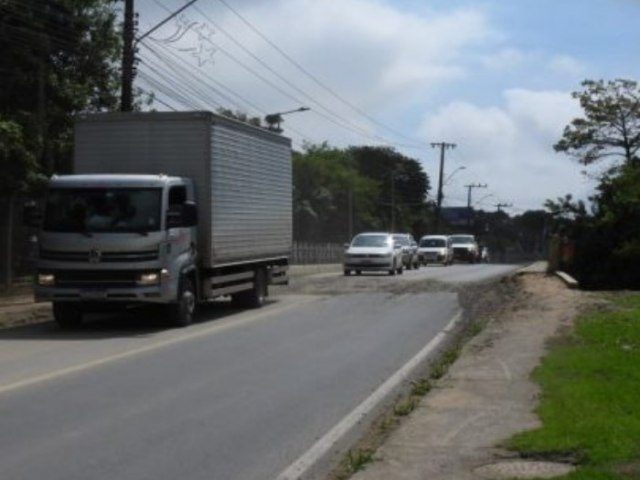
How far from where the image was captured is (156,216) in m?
18.3

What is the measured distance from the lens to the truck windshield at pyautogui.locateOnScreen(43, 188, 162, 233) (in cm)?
1820

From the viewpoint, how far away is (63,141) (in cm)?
3170

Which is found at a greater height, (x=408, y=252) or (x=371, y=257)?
(x=408, y=252)

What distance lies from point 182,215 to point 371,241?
2465 cm

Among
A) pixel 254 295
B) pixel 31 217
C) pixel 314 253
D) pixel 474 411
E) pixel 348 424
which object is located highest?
pixel 31 217

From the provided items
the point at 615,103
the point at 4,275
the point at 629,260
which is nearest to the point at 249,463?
the point at 4,275

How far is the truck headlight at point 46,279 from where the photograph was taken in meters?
18.1

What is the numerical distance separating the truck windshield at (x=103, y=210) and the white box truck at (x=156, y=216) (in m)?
0.02

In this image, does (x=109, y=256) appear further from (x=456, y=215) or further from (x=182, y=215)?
(x=456, y=215)

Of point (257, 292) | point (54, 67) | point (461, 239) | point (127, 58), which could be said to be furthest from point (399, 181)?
point (257, 292)

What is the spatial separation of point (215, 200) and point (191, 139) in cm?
124

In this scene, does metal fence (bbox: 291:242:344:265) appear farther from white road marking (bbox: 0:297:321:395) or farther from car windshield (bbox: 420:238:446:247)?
white road marking (bbox: 0:297:321:395)

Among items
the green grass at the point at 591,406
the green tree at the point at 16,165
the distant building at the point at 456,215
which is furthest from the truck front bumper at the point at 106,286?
the distant building at the point at 456,215

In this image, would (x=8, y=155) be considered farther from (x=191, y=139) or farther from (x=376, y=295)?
(x=376, y=295)
